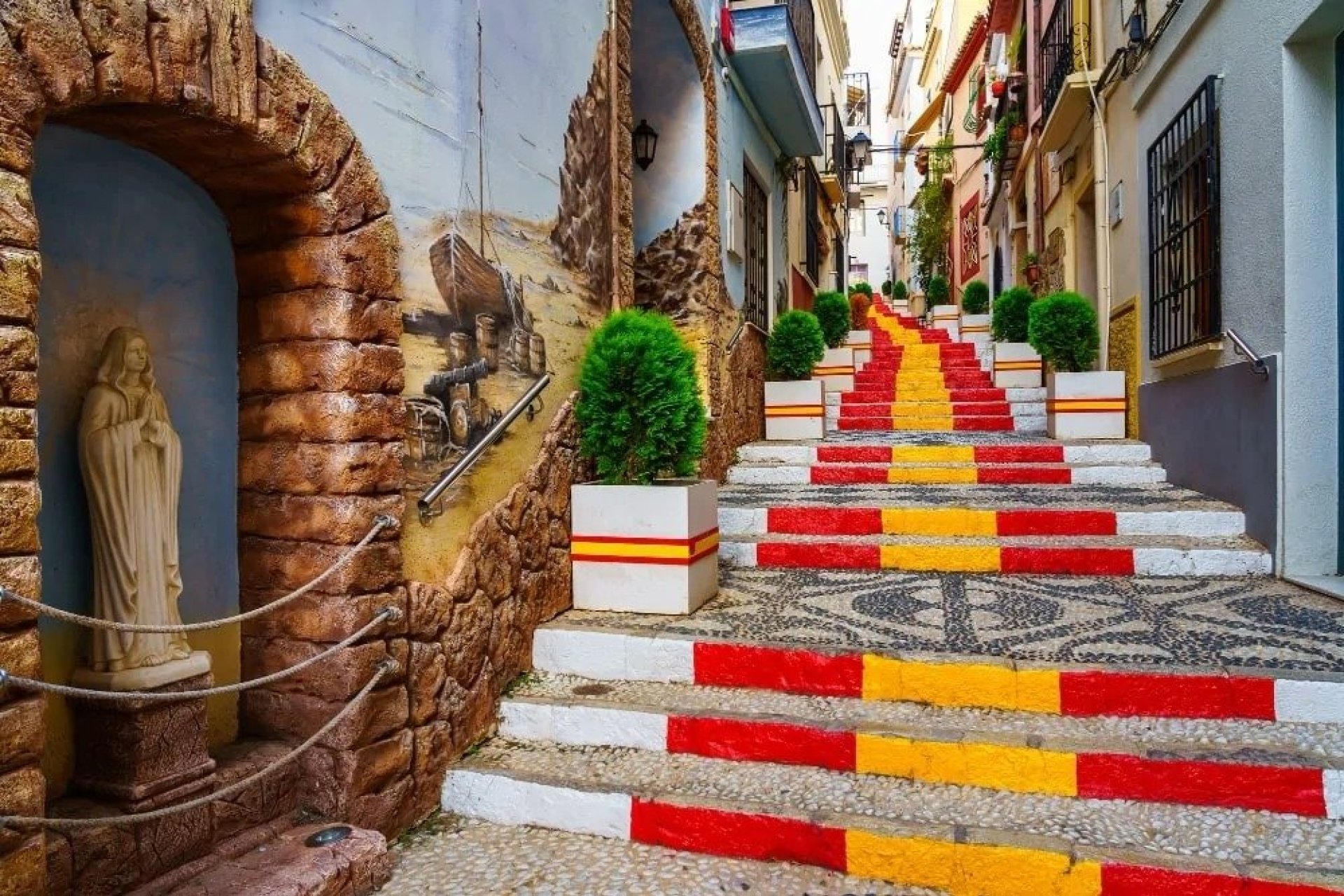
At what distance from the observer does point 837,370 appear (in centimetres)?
1091

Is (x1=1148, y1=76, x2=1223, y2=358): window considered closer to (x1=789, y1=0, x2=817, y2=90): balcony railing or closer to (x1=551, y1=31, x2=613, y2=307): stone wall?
A: (x1=789, y1=0, x2=817, y2=90): balcony railing

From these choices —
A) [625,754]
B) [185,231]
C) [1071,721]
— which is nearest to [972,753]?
[1071,721]

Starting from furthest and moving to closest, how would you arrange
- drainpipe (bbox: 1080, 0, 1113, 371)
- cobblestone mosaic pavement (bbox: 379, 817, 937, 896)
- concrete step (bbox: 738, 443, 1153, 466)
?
1. drainpipe (bbox: 1080, 0, 1113, 371)
2. concrete step (bbox: 738, 443, 1153, 466)
3. cobblestone mosaic pavement (bbox: 379, 817, 937, 896)

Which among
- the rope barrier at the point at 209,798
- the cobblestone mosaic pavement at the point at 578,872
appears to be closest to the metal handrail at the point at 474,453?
the rope barrier at the point at 209,798

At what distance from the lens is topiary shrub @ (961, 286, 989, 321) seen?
59.0 feet

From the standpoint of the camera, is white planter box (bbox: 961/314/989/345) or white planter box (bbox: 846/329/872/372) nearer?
white planter box (bbox: 846/329/872/372)

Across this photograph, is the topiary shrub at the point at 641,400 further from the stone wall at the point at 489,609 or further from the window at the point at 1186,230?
the window at the point at 1186,230

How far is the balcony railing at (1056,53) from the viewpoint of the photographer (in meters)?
8.95

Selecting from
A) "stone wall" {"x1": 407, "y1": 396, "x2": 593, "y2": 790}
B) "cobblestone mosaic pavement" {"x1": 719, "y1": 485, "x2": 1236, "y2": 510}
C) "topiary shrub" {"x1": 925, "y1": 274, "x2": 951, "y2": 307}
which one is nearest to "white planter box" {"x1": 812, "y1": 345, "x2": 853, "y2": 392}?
"cobblestone mosaic pavement" {"x1": 719, "y1": 485, "x2": 1236, "y2": 510}

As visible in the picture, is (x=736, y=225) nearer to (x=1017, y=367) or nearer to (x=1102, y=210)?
(x=1102, y=210)

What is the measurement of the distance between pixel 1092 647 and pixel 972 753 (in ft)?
2.91

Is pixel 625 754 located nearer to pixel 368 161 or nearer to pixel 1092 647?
pixel 1092 647

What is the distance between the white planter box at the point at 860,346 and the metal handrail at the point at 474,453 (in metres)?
7.61

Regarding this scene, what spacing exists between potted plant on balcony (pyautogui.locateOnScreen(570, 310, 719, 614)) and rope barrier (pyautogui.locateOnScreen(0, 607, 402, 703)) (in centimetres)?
147
